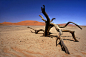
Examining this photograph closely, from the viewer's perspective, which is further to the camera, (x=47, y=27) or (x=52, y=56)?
(x=47, y=27)

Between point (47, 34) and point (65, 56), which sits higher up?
point (47, 34)

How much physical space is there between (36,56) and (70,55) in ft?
4.66

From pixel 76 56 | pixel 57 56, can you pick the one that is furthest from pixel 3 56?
pixel 76 56

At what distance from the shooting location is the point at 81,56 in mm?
2150

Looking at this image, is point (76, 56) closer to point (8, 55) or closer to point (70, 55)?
point (70, 55)

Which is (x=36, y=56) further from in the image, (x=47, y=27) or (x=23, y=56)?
(x=47, y=27)

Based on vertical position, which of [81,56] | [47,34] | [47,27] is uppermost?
[47,27]

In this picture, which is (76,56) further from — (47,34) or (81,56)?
(47,34)

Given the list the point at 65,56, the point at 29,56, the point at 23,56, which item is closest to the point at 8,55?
the point at 23,56

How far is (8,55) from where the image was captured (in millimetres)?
2211

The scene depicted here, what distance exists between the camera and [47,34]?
5.82 metres

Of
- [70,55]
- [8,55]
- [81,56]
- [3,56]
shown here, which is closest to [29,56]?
[8,55]

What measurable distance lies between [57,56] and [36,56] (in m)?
0.87

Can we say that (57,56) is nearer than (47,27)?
Yes
